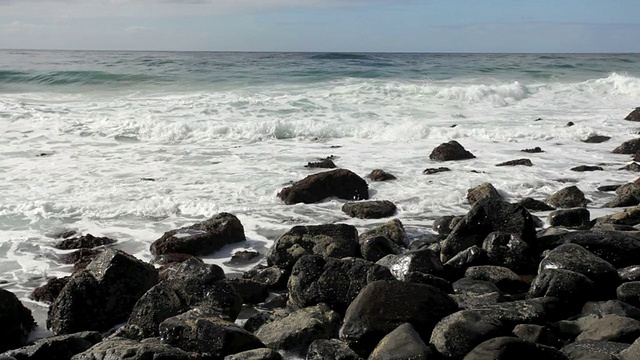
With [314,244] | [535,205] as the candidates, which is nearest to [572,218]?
[535,205]

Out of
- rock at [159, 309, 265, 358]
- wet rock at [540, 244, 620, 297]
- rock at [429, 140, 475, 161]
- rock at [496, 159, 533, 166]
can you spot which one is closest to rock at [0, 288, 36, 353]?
rock at [159, 309, 265, 358]

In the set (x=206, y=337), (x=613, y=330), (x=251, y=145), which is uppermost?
(x=613, y=330)

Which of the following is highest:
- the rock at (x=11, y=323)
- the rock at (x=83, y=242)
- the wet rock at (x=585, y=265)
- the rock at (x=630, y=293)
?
the wet rock at (x=585, y=265)

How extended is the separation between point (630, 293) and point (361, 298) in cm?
222

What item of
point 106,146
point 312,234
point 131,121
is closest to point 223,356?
point 312,234

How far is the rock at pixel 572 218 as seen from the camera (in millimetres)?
7734

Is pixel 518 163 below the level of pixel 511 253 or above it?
below

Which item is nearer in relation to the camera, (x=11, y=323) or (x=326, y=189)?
(x=11, y=323)

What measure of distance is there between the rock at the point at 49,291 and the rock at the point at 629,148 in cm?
1114

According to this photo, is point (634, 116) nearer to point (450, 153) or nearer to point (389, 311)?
point (450, 153)

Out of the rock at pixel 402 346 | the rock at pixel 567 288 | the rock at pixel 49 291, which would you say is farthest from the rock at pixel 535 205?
the rock at pixel 49 291

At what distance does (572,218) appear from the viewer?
25.6 ft

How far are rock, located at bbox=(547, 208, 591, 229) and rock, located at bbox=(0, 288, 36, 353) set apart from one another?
5.98 m

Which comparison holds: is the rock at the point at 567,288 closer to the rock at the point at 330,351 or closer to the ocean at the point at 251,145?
the rock at the point at 330,351
